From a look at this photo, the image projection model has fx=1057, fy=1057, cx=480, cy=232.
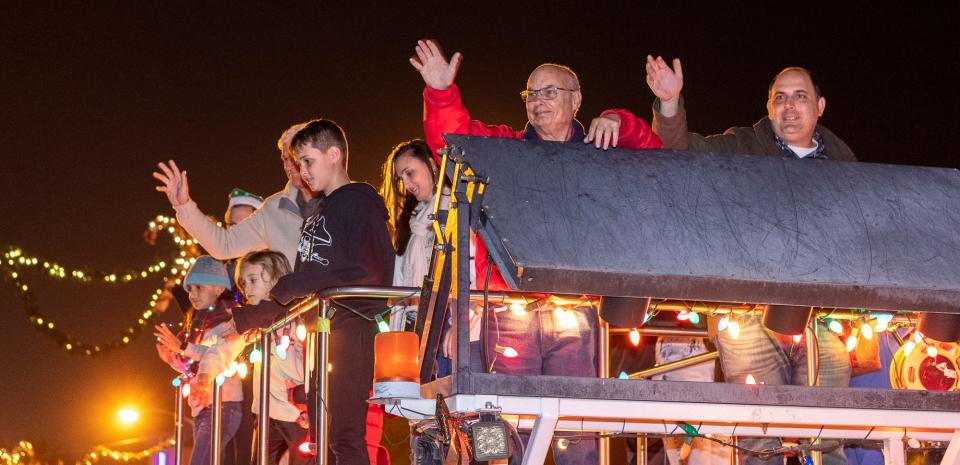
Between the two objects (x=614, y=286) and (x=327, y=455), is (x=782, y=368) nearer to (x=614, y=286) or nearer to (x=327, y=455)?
(x=614, y=286)

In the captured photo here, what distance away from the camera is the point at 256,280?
191 inches

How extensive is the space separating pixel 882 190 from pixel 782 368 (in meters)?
0.94

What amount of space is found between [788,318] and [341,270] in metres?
1.53

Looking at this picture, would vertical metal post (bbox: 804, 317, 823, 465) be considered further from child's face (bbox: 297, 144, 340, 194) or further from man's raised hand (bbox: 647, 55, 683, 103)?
child's face (bbox: 297, 144, 340, 194)

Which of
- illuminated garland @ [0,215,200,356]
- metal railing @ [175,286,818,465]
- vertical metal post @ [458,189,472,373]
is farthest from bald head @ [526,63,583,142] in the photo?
illuminated garland @ [0,215,200,356]

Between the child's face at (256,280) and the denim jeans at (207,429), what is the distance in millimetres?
681

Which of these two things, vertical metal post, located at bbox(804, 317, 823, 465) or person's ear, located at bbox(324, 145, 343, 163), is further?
person's ear, located at bbox(324, 145, 343, 163)

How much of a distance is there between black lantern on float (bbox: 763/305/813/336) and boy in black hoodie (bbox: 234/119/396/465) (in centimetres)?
135

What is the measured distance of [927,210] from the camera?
9.73 ft

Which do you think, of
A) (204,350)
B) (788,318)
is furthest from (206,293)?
(788,318)

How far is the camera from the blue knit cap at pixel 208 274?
19.2 feet

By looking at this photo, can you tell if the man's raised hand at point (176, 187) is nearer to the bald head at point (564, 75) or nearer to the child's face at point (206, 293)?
the child's face at point (206, 293)

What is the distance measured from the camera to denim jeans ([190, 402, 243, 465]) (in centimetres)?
511

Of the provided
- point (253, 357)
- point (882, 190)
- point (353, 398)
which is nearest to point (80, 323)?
point (253, 357)
